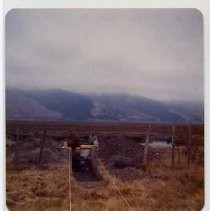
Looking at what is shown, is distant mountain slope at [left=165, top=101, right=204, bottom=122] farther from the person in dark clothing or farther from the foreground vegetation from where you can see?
the person in dark clothing

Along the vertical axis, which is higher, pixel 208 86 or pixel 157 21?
pixel 157 21

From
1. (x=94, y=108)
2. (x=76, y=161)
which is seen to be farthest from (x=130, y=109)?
(x=76, y=161)

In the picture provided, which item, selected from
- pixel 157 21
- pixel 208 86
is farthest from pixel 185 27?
pixel 208 86

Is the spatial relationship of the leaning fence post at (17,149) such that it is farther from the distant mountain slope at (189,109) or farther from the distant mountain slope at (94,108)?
the distant mountain slope at (189,109)

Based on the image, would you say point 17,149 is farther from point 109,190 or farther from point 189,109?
point 189,109

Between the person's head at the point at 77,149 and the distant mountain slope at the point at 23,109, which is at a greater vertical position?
the distant mountain slope at the point at 23,109

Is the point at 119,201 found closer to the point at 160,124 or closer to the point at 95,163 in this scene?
the point at 95,163

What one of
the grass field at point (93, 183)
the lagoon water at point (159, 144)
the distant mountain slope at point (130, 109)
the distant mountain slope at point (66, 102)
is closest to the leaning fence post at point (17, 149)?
the grass field at point (93, 183)
